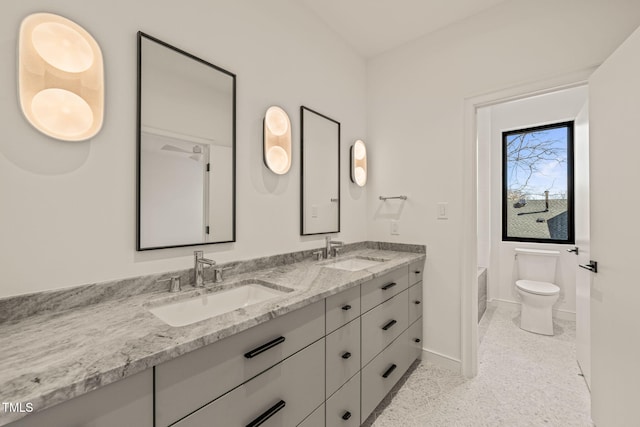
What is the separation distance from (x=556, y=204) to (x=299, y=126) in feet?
10.8

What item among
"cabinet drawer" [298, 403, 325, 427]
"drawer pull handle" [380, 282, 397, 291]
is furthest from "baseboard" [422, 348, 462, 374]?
"cabinet drawer" [298, 403, 325, 427]

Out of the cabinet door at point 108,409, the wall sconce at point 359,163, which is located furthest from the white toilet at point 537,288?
the cabinet door at point 108,409

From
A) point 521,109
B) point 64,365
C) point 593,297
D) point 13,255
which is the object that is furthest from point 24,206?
point 521,109

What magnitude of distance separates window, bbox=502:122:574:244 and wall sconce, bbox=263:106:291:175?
10.2ft

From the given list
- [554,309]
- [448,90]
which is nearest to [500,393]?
[554,309]

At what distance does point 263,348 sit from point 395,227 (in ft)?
5.93

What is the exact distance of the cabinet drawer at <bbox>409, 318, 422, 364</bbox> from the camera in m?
2.15

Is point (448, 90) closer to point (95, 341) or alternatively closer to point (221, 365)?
point (221, 365)

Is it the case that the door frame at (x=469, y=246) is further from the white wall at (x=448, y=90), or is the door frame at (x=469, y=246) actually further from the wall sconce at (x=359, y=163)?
the wall sconce at (x=359, y=163)

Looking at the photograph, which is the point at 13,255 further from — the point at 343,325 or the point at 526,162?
the point at 526,162

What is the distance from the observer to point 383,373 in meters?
1.75

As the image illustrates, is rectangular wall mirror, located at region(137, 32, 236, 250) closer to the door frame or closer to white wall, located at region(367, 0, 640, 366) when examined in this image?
white wall, located at region(367, 0, 640, 366)

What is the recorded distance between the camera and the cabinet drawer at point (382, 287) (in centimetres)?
156

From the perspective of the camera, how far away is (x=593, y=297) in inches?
62.5
